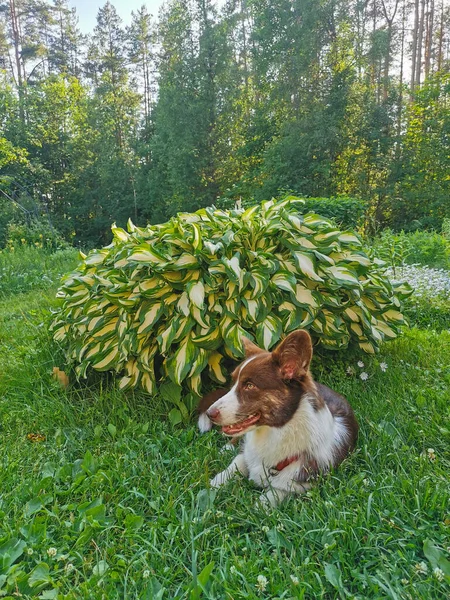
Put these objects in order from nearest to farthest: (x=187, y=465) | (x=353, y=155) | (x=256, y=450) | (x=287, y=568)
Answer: (x=287, y=568), (x=256, y=450), (x=187, y=465), (x=353, y=155)

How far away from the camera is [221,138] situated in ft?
55.2

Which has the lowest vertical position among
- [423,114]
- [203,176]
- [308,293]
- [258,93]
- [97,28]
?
[308,293]

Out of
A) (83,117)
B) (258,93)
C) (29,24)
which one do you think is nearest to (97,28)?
(29,24)

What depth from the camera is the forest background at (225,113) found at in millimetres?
13031

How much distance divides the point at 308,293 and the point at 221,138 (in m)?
15.9

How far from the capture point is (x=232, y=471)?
181 cm

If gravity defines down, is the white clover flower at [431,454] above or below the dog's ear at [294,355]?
below

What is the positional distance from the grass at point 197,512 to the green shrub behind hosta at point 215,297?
344 mm

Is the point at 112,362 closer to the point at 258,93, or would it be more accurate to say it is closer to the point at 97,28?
the point at 258,93

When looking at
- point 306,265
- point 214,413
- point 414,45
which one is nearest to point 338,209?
point 306,265

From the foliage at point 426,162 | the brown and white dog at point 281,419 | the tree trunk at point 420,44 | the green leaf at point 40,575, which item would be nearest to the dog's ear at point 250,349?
the brown and white dog at point 281,419

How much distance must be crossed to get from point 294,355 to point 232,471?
643 millimetres

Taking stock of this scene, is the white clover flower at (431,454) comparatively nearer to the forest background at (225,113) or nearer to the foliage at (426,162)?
the forest background at (225,113)

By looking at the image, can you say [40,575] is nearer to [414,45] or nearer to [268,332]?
[268,332]
